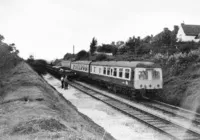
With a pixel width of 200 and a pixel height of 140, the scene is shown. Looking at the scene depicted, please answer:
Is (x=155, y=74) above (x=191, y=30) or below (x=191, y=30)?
below

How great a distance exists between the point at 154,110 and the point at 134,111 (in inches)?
55.0

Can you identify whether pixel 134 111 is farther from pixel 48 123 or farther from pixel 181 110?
pixel 48 123

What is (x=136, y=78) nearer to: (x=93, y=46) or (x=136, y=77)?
(x=136, y=77)

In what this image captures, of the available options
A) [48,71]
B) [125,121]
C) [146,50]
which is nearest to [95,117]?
[125,121]

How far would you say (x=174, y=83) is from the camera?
1911 centimetres

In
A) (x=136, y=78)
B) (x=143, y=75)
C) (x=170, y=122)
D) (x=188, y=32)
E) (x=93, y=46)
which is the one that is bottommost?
(x=170, y=122)

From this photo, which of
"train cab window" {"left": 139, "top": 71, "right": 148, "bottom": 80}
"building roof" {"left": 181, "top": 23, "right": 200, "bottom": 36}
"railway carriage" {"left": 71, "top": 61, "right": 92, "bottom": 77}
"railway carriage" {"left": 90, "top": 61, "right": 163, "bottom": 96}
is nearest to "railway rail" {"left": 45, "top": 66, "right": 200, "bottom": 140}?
"railway carriage" {"left": 90, "top": 61, "right": 163, "bottom": 96}

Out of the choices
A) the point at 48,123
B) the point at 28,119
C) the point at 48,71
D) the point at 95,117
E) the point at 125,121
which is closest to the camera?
the point at 48,123

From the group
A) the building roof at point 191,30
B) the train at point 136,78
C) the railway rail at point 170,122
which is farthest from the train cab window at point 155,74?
the building roof at point 191,30

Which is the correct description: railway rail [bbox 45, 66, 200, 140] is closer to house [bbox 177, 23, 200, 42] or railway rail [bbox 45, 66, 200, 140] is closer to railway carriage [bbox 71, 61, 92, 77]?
railway carriage [bbox 71, 61, 92, 77]

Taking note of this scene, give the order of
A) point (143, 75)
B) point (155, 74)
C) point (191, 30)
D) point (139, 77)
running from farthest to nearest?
point (191, 30) → point (155, 74) → point (143, 75) → point (139, 77)

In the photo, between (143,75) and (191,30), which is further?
(191,30)

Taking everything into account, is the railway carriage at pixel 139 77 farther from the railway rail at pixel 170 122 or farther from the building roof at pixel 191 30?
the building roof at pixel 191 30

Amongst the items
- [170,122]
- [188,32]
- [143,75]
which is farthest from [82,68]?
[188,32]
